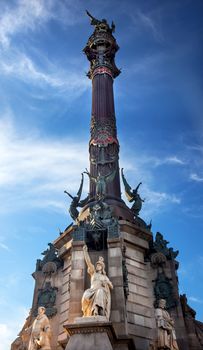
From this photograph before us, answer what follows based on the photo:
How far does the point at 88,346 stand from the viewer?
12.3 m

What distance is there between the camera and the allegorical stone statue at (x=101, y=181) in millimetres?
20761

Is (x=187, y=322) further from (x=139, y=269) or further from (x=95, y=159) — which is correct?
(x=95, y=159)

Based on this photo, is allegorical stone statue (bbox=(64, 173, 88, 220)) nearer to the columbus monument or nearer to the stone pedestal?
the columbus monument

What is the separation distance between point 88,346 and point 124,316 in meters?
2.91

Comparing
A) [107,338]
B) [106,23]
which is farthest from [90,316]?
[106,23]

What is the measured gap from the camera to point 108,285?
48.9 feet

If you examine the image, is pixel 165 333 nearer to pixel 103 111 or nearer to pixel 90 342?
pixel 90 342

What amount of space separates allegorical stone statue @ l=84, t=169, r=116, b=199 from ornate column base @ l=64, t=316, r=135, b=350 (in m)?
8.54

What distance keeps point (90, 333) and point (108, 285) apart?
256 cm

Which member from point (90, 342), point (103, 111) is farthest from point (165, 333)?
point (103, 111)

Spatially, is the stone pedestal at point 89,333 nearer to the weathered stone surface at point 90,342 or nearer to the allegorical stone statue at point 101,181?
the weathered stone surface at point 90,342

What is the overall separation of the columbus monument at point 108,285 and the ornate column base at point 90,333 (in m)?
0.03

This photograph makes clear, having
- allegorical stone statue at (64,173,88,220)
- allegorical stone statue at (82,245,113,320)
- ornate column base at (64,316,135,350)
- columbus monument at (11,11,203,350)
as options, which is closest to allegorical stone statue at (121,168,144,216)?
columbus monument at (11,11,203,350)

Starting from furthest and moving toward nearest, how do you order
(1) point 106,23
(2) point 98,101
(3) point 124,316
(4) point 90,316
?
1. (1) point 106,23
2. (2) point 98,101
3. (3) point 124,316
4. (4) point 90,316
